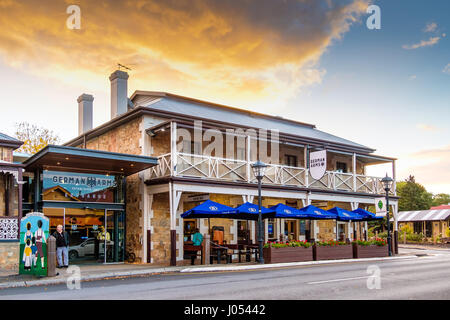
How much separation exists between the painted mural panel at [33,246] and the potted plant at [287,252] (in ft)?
27.4

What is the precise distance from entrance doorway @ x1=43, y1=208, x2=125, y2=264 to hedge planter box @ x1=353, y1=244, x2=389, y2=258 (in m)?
10.6

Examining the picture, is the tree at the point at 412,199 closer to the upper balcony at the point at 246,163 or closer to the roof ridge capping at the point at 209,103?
the upper balcony at the point at 246,163

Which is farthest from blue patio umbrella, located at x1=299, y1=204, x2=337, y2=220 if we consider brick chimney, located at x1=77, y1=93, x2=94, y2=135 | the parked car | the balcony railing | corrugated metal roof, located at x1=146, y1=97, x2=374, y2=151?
brick chimney, located at x1=77, y1=93, x2=94, y2=135

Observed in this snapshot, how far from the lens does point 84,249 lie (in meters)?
20.7

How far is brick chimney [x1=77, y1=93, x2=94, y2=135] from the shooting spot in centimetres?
2853

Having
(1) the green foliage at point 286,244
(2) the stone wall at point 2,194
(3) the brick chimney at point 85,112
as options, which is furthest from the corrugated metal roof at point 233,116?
(2) the stone wall at point 2,194

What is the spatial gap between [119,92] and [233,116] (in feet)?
20.2

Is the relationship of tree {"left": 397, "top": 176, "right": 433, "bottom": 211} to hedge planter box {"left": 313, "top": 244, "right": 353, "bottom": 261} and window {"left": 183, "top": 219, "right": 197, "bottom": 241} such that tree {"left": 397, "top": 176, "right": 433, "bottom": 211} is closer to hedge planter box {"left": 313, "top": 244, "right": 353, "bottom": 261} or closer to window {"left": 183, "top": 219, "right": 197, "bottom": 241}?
hedge planter box {"left": 313, "top": 244, "right": 353, "bottom": 261}

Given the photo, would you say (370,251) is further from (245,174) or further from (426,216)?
(426,216)

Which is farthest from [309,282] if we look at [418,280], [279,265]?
[279,265]

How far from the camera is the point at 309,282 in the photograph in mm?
12062

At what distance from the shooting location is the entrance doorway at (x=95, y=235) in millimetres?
20328
